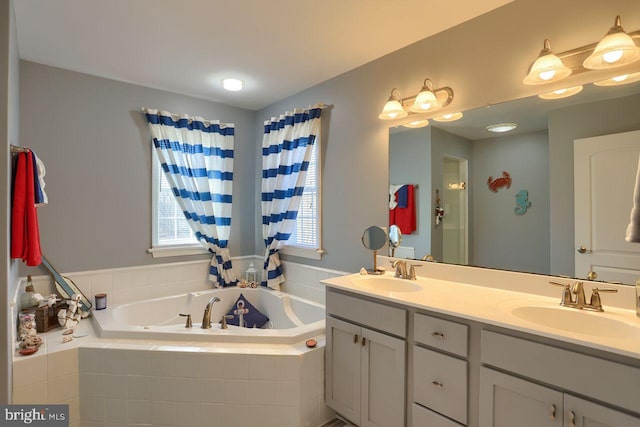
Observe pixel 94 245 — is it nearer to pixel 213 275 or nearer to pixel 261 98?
pixel 213 275

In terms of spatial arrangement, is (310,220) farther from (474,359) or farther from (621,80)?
(621,80)

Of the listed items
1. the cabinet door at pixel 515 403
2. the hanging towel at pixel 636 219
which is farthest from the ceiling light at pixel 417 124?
the cabinet door at pixel 515 403

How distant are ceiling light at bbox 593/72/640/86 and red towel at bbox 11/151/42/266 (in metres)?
3.06

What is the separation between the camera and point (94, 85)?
2803 millimetres

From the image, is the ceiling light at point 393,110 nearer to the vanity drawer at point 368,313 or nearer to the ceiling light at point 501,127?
the ceiling light at point 501,127

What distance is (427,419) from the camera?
1589mm

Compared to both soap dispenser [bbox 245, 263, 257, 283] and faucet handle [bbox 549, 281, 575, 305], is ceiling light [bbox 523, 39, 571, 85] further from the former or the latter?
soap dispenser [bbox 245, 263, 257, 283]

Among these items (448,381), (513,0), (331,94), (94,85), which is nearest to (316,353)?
(448,381)

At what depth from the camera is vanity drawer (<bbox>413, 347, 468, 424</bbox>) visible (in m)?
1.47

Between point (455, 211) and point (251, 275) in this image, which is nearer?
point (455, 211)

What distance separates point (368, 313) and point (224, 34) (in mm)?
1979

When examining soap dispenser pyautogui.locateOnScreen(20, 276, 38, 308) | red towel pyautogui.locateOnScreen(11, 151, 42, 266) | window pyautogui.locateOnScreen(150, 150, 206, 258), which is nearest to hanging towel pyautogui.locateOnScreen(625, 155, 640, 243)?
red towel pyautogui.locateOnScreen(11, 151, 42, 266)

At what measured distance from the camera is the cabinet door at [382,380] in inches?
67.2

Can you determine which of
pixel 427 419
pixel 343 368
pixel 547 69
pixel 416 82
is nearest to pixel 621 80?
pixel 547 69
